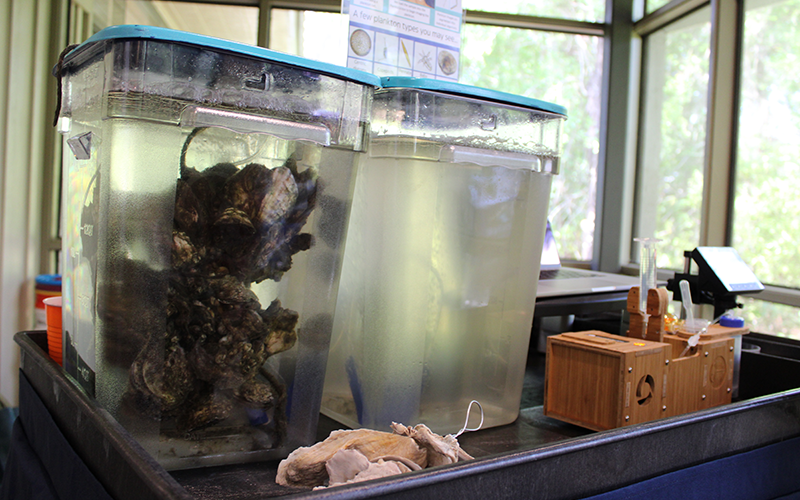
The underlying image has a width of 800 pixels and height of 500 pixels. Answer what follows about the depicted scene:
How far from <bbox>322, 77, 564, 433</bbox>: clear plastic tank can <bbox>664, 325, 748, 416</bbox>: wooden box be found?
0.22m

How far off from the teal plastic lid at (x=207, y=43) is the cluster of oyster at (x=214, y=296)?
0.34 ft

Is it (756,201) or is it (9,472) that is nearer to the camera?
(9,472)

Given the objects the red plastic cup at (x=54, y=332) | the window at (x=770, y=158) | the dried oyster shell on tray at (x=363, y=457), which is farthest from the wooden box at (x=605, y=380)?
the window at (x=770, y=158)

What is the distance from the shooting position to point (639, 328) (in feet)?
2.66

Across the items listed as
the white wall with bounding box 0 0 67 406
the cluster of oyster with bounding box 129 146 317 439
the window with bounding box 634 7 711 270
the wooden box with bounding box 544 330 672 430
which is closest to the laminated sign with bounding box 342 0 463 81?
the cluster of oyster with bounding box 129 146 317 439

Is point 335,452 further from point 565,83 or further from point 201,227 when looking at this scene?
point 565,83

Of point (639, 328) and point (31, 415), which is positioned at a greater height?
point (639, 328)

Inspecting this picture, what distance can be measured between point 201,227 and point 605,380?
0.53 m

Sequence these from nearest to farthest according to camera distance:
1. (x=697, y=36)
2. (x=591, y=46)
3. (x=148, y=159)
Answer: (x=148, y=159) → (x=697, y=36) → (x=591, y=46)

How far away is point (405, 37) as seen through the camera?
0.87 m

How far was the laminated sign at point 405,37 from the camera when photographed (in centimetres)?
83

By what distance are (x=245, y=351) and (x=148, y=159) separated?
208 mm

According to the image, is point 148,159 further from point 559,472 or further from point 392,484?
point 559,472

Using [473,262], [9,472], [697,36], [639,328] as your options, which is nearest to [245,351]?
[473,262]
